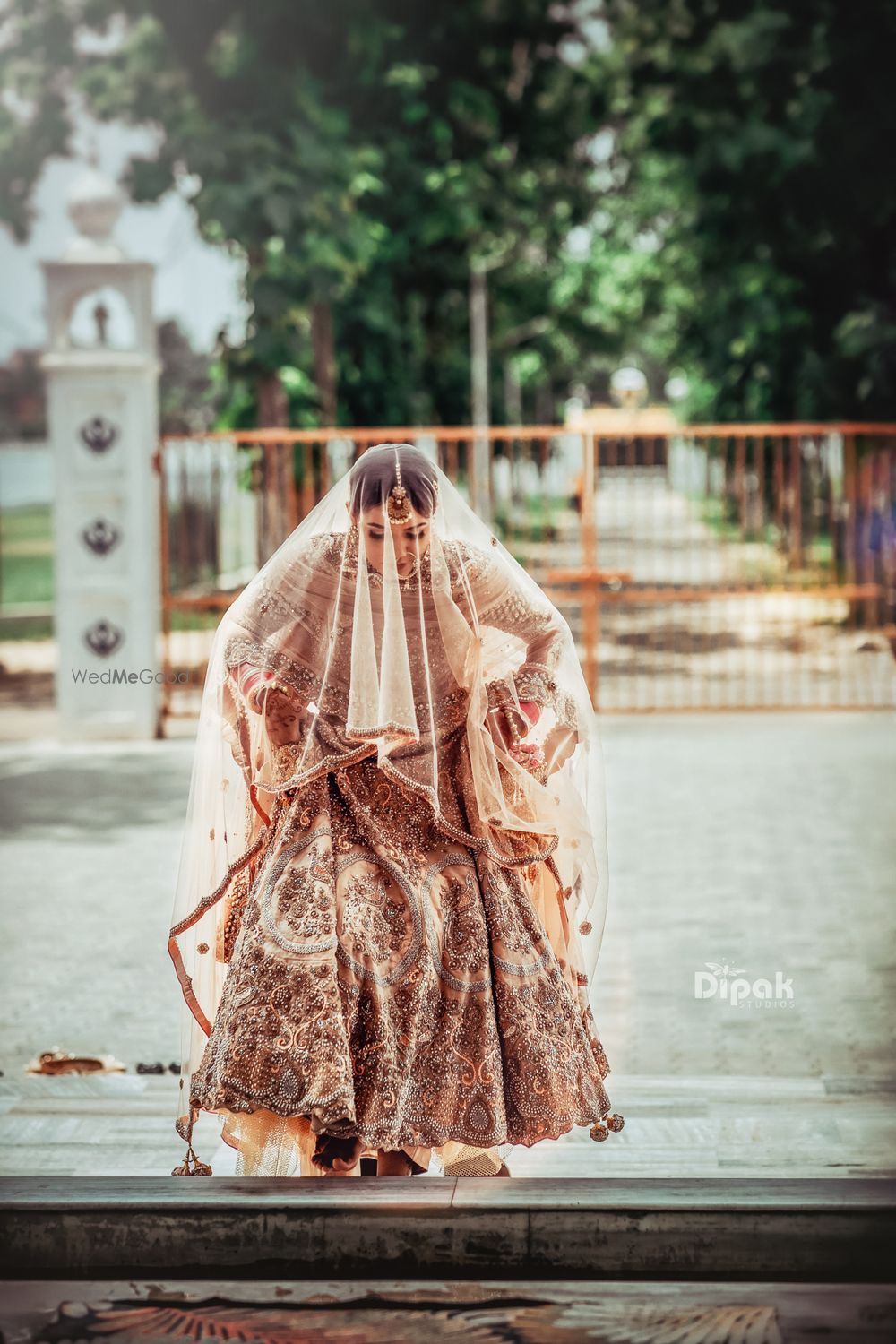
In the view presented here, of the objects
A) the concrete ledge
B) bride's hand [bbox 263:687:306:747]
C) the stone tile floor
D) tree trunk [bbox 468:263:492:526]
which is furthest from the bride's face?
tree trunk [bbox 468:263:492:526]

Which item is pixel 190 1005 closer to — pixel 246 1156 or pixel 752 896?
pixel 246 1156

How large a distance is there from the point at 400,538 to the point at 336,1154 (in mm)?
1411

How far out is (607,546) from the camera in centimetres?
4050

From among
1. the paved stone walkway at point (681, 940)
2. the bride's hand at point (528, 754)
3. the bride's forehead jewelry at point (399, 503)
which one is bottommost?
the paved stone walkway at point (681, 940)

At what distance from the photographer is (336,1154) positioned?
4.07 m

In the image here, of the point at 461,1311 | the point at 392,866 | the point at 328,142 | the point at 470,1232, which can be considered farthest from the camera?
the point at 328,142

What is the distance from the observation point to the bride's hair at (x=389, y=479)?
427 cm

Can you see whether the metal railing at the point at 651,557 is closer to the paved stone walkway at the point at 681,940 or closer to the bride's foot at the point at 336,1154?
the paved stone walkway at the point at 681,940

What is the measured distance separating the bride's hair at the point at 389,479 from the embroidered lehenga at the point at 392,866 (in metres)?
0.03

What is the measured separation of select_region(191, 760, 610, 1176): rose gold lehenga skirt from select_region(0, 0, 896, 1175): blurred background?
34.1 inches

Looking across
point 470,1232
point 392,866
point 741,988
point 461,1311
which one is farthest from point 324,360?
point 461,1311

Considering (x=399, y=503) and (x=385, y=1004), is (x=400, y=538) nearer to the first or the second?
(x=399, y=503)

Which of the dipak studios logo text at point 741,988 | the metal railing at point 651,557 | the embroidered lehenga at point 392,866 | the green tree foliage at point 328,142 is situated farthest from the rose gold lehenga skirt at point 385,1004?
the green tree foliage at point 328,142

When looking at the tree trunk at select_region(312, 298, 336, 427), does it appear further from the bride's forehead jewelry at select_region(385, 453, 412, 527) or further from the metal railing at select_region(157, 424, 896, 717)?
the bride's forehead jewelry at select_region(385, 453, 412, 527)
